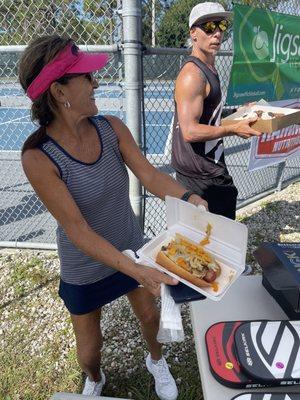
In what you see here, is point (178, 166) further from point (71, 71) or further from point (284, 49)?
point (284, 49)

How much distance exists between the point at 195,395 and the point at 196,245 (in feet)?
4.42

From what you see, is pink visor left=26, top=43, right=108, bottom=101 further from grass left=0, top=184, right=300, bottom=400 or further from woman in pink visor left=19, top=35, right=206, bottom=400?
grass left=0, top=184, right=300, bottom=400

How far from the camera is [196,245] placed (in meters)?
1.47

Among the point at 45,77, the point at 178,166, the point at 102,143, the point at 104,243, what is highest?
the point at 45,77

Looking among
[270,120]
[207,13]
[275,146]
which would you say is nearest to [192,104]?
[270,120]

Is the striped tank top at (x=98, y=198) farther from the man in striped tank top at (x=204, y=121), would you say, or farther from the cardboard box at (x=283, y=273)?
the man in striped tank top at (x=204, y=121)

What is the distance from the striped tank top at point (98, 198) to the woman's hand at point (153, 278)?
0.42m

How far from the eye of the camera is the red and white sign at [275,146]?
402 cm

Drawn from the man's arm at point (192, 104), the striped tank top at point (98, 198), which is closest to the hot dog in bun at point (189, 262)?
the striped tank top at point (98, 198)

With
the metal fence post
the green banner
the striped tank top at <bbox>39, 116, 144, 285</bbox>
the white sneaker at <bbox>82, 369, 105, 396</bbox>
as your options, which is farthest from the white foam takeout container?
the green banner

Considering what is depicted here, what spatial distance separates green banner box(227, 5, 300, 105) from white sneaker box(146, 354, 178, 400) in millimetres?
2390

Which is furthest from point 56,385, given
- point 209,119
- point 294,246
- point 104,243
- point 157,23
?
point 157,23

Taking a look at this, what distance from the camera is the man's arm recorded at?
2.42 meters

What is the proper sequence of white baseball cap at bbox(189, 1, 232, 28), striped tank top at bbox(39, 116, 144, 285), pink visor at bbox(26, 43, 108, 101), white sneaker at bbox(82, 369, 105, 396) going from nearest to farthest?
pink visor at bbox(26, 43, 108, 101), striped tank top at bbox(39, 116, 144, 285), white sneaker at bbox(82, 369, 105, 396), white baseball cap at bbox(189, 1, 232, 28)
